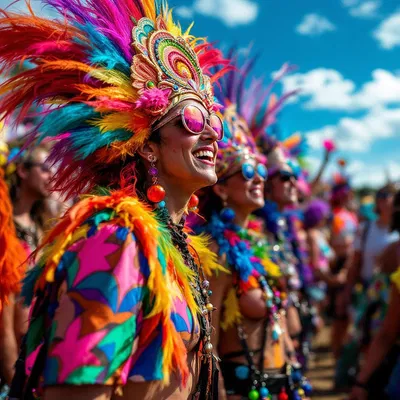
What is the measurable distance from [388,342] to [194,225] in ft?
4.35

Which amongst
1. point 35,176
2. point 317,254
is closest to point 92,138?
point 35,176

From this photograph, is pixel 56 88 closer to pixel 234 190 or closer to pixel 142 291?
pixel 142 291

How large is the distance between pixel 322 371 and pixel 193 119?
590 cm

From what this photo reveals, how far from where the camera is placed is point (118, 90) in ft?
5.80

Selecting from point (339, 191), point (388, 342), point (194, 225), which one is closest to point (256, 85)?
point (194, 225)

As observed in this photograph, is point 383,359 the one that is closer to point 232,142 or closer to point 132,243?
point 232,142

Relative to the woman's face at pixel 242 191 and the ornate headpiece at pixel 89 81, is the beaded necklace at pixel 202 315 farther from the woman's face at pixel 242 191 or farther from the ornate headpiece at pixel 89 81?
the woman's face at pixel 242 191

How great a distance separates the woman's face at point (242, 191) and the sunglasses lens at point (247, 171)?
3 centimetres

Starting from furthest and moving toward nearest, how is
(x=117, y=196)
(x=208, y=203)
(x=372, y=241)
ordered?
(x=372, y=241) → (x=208, y=203) → (x=117, y=196)

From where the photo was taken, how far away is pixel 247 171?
121 inches

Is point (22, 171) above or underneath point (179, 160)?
above

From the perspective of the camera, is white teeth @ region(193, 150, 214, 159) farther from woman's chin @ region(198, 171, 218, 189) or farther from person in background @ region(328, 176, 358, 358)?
person in background @ region(328, 176, 358, 358)

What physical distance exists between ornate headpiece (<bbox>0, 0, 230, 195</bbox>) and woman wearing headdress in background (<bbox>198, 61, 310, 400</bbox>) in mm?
1212

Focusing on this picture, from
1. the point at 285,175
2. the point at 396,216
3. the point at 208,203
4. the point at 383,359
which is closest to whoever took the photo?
the point at 383,359
